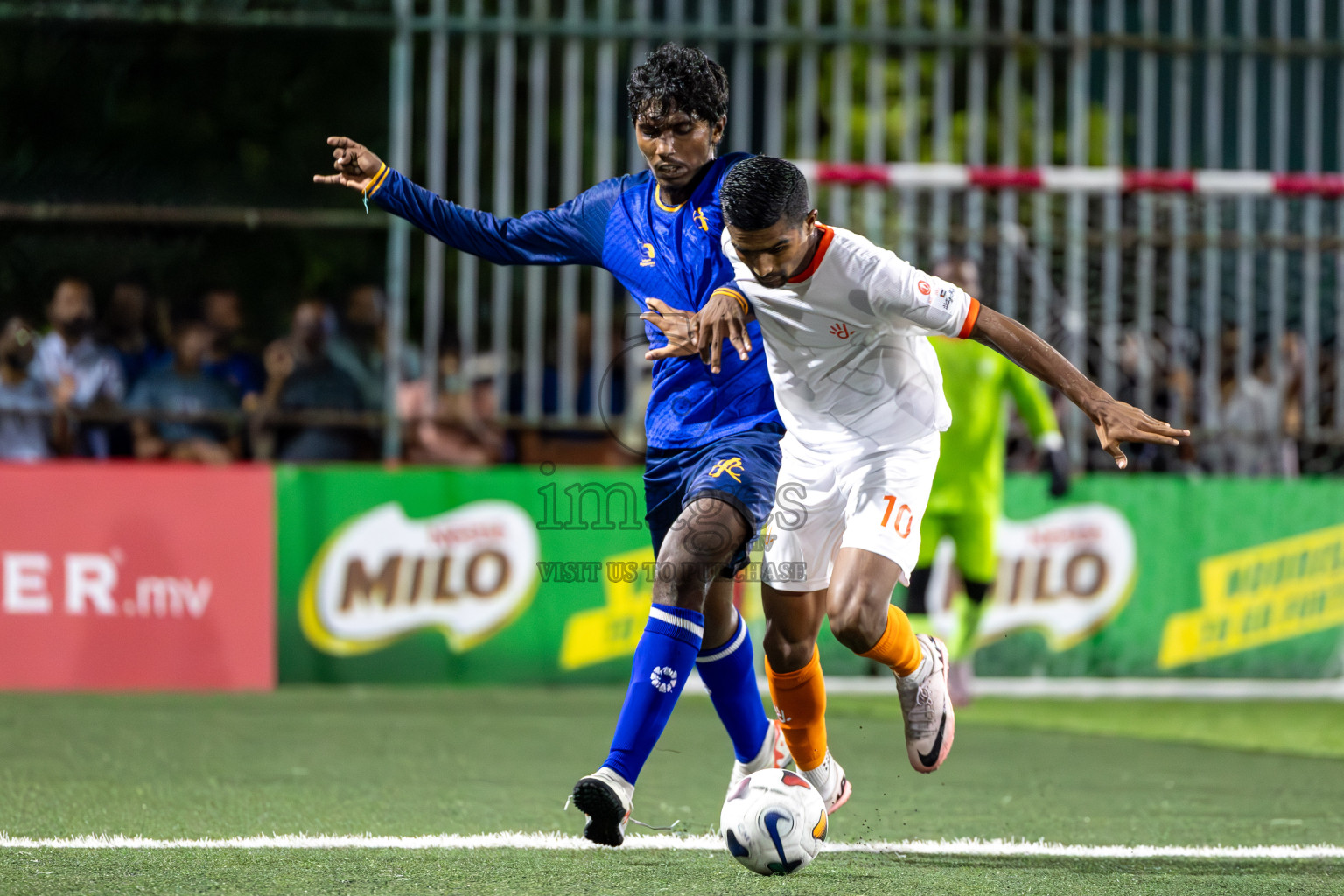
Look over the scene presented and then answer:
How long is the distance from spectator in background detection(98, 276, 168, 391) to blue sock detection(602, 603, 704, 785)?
20.3 feet

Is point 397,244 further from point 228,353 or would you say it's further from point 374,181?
point 374,181

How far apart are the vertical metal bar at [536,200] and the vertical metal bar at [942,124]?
233 centimetres

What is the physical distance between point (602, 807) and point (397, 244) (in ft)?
21.8

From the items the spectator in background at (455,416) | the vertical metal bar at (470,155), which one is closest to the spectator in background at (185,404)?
the spectator in background at (455,416)

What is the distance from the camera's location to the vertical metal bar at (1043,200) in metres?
10.7

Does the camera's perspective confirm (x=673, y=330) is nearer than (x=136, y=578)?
Yes

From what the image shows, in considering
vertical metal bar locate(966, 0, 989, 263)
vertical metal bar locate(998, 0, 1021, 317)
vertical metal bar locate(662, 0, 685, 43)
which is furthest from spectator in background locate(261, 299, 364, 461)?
vertical metal bar locate(998, 0, 1021, 317)

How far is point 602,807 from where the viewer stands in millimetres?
4254

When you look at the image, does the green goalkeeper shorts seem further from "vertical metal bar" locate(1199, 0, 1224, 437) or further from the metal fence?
"vertical metal bar" locate(1199, 0, 1224, 437)

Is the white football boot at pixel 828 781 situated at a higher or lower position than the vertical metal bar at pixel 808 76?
lower

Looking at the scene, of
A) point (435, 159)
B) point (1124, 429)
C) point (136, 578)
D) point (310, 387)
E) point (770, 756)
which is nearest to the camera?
point (1124, 429)

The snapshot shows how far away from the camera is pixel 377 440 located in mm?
10672

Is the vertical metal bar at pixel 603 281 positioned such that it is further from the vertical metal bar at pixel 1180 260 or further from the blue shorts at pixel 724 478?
the blue shorts at pixel 724 478

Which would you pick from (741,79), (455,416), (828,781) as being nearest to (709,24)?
(741,79)
